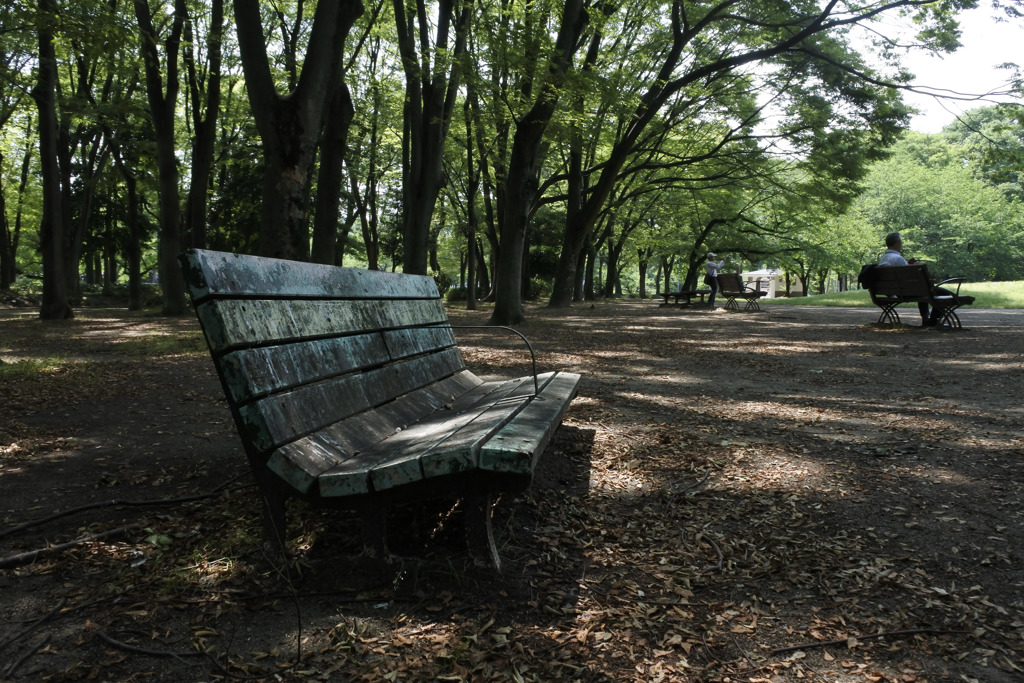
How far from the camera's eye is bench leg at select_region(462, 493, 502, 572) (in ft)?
7.91

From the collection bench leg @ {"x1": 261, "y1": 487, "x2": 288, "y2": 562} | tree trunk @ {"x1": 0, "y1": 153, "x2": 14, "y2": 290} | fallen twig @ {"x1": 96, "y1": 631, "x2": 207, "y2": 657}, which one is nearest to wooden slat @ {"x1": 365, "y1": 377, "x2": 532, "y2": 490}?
bench leg @ {"x1": 261, "y1": 487, "x2": 288, "y2": 562}

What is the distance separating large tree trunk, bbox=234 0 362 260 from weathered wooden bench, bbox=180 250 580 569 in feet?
10.3

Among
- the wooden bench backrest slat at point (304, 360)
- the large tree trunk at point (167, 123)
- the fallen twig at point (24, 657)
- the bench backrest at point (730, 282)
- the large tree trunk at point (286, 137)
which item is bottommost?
the fallen twig at point (24, 657)

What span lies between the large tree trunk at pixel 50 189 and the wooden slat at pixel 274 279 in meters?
12.5

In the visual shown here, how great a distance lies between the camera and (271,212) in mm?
6242

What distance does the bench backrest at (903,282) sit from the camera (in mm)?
11344

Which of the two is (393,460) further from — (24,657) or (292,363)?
(24,657)

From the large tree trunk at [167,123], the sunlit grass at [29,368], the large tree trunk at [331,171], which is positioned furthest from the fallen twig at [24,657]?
the large tree trunk at [167,123]

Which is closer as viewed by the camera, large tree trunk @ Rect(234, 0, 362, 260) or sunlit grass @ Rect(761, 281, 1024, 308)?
large tree trunk @ Rect(234, 0, 362, 260)

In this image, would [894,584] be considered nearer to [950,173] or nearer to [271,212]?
[271,212]

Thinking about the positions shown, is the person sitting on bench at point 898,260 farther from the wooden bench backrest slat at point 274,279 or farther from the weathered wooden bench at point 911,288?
the wooden bench backrest slat at point 274,279

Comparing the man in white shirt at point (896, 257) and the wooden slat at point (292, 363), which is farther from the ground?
the man in white shirt at point (896, 257)

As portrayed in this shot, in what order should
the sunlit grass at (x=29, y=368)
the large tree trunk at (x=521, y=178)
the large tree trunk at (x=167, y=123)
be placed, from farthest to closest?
the large tree trunk at (x=167, y=123) → the large tree trunk at (x=521, y=178) → the sunlit grass at (x=29, y=368)

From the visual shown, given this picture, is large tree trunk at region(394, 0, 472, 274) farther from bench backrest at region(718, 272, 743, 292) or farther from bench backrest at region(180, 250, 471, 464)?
bench backrest at region(718, 272, 743, 292)
